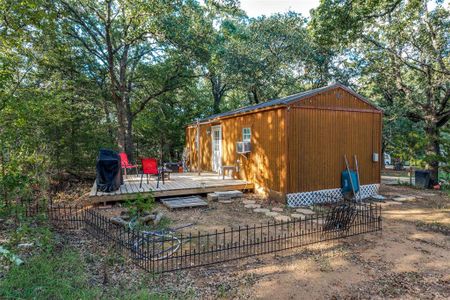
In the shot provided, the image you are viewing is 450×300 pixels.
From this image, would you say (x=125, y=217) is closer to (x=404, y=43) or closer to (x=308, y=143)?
(x=308, y=143)

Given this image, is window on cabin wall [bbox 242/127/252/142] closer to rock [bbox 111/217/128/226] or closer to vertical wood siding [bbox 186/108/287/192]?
vertical wood siding [bbox 186/108/287/192]

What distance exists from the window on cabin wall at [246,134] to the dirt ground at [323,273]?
4543 millimetres

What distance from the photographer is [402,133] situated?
13.1 metres

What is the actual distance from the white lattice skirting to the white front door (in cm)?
412

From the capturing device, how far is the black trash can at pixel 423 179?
33.9 feet

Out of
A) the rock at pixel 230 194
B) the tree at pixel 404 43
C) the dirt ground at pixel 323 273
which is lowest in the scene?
the dirt ground at pixel 323 273

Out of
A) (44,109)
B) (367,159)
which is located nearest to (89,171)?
(44,109)

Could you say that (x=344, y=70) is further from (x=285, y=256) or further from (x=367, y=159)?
(x=285, y=256)

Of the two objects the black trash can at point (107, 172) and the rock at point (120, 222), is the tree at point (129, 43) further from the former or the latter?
the rock at point (120, 222)

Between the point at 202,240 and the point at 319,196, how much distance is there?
→ 4293 mm

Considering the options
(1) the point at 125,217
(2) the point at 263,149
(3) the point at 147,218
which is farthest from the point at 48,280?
(2) the point at 263,149

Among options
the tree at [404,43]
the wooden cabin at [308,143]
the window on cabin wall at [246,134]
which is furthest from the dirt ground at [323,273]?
the window on cabin wall at [246,134]

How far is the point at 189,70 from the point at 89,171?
6748 mm

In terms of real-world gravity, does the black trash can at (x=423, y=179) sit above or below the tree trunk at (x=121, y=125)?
below
